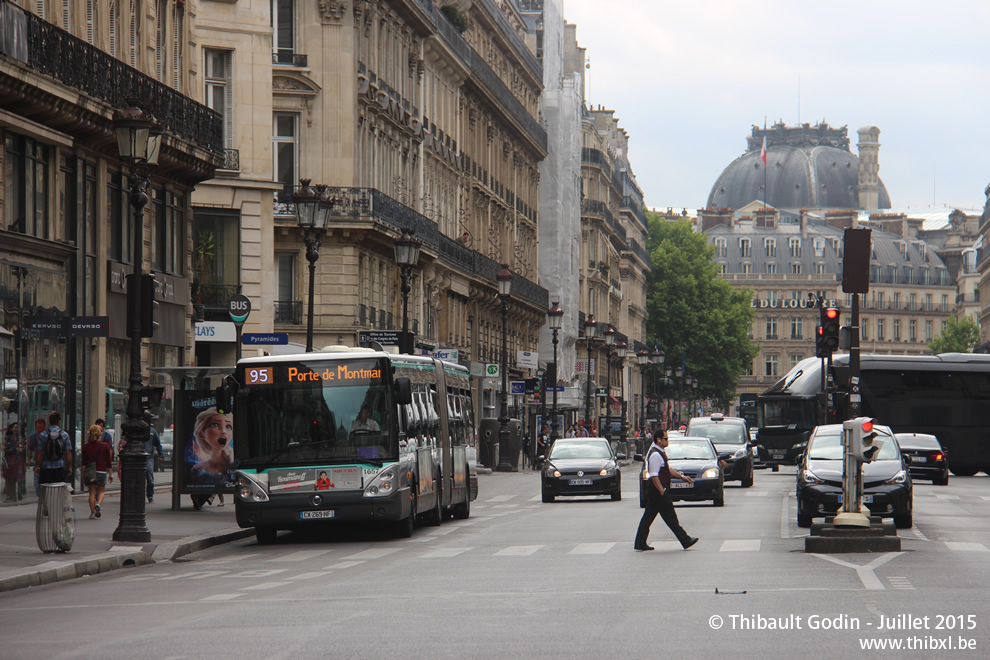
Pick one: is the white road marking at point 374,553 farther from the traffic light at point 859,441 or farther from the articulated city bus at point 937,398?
the articulated city bus at point 937,398

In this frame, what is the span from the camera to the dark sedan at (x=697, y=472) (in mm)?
33469

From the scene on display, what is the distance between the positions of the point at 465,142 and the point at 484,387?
430 inches

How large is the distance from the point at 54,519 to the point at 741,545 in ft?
28.5

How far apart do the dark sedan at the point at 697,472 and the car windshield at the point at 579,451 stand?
111 inches

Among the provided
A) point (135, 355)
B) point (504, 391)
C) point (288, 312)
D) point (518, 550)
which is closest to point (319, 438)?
point (135, 355)

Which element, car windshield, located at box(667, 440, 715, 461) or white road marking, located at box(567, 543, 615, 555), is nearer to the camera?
white road marking, located at box(567, 543, 615, 555)

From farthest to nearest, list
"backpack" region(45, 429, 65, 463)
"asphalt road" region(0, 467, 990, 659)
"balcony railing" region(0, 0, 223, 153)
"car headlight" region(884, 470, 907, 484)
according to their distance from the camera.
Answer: "balcony railing" region(0, 0, 223, 153) → "backpack" region(45, 429, 65, 463) → "car headlight" region(884, 470, 907, 484) → "asphalt road" region(0, 467, 990, 659)

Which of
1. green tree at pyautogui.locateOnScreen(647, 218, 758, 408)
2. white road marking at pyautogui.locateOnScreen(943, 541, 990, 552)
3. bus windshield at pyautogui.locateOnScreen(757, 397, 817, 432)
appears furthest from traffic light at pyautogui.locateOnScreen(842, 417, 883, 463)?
green tree at pyautogui.locateOnScreen(647, 218, 758, 408)

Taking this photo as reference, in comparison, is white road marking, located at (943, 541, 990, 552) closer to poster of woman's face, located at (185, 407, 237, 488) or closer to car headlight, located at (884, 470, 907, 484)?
car headlight, located at (884, 470, 907, 484)

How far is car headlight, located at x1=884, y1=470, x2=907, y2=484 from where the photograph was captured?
25.0m

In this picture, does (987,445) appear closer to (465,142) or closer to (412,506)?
(465,142)

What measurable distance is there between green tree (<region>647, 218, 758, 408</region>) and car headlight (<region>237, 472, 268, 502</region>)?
107 meters

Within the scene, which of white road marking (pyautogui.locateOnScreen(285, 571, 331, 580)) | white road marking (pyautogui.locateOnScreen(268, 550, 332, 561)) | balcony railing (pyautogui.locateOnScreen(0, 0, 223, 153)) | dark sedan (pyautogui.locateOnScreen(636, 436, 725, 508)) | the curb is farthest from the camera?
dark sedan (pyautogui.locateOnScreen(636, 436, 725, 508))

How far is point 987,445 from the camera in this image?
52.2 m
